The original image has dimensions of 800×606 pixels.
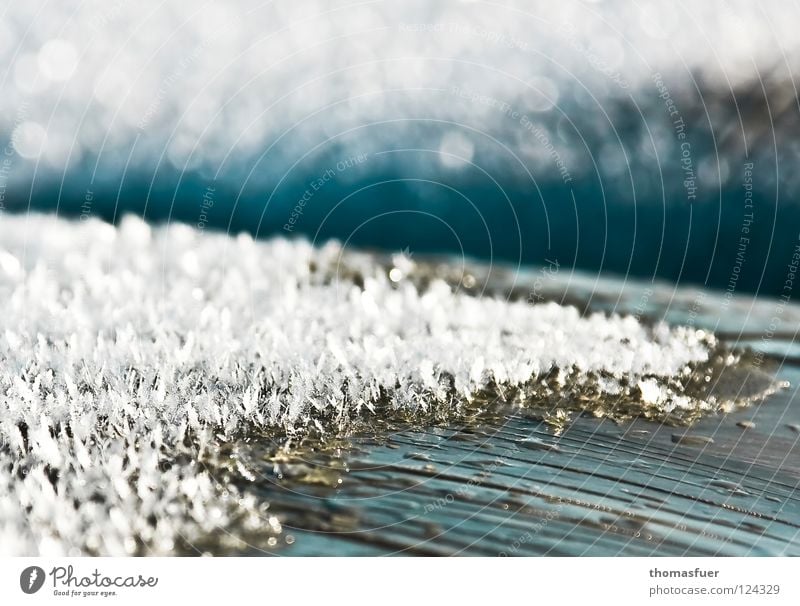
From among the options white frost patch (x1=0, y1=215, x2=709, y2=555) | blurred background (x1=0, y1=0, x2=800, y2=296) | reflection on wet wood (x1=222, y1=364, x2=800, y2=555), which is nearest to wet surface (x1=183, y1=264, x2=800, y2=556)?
reflection on wet wood (x1=222, y1=364, x2=800, y2=555)

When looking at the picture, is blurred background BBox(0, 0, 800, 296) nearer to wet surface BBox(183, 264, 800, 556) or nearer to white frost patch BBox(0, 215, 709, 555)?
white frost patch BBox(0, 215, 709, 555)

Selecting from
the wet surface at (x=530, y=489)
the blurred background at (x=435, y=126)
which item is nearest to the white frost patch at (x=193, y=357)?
the wet surface at (x=530, y=489)
